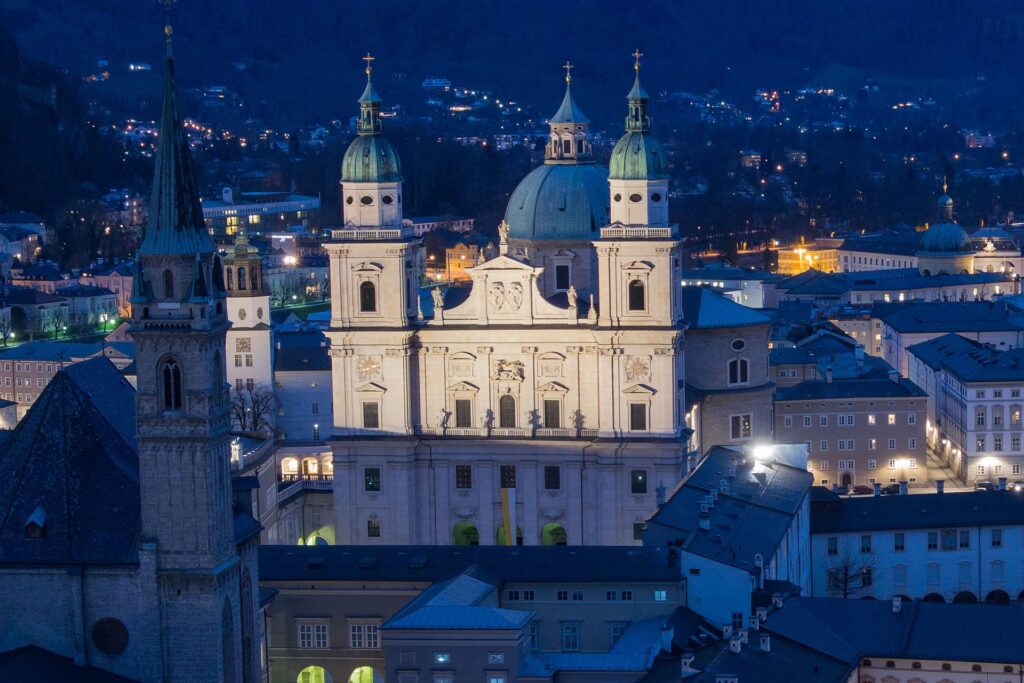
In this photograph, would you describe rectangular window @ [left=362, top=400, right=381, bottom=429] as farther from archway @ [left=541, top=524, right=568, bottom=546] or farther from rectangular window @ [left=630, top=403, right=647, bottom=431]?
rectangular window @ [left=630, top=403, right=647, bottom=431]

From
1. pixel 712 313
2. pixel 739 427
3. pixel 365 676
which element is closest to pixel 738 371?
pixel 739 427

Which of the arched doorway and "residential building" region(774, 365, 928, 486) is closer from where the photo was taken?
the arched doorway

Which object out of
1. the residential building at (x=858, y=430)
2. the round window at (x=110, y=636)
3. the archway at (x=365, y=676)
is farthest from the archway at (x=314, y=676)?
the residential building at (x=858, y=430)

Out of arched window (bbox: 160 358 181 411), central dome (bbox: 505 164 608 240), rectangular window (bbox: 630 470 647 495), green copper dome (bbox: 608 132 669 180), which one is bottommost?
rectangular window (bbox: 630 470 647 495)

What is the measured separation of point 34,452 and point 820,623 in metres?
19.6

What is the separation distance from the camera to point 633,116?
7900cm

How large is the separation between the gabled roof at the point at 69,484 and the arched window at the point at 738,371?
31.0m

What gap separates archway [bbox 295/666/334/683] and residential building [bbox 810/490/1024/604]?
18446mm

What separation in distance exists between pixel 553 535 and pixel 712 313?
10.3 meters

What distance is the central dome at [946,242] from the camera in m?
152

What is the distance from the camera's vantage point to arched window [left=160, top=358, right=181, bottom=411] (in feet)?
182

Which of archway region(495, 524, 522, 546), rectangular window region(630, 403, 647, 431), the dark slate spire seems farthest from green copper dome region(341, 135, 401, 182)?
the dark slate spire

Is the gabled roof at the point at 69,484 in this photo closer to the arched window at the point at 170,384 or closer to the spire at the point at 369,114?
→ the arched window at the point at 170,384

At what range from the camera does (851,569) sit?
253 feet
